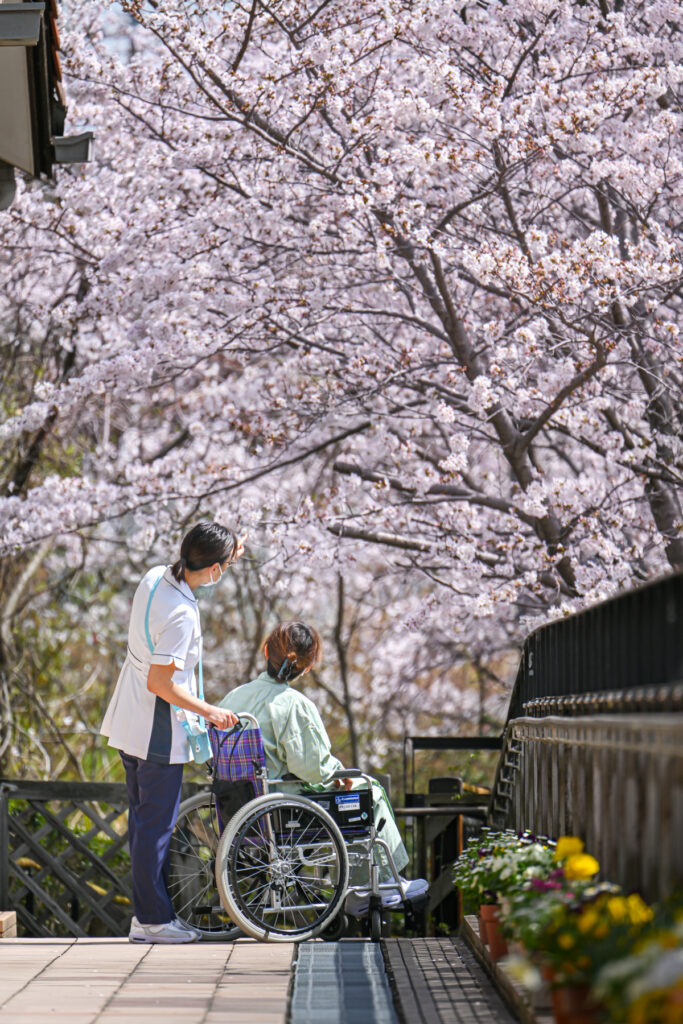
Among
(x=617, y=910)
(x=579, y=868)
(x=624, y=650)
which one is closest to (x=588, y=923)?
(x=617, y=910)

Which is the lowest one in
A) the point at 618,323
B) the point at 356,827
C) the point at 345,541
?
A: the point at 356,827

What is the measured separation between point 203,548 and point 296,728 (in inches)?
34.7

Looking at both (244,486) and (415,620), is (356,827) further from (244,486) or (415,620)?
(244,486)

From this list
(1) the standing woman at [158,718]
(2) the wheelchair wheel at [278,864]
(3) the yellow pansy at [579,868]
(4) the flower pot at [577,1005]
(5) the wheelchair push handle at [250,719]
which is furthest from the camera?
(5) the wheelchair push handle at [250,719]

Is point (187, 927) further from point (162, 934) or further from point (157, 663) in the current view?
point (157, 663)

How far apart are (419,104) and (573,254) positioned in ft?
3.30

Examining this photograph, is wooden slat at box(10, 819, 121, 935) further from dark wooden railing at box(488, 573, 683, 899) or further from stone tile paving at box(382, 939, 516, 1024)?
dark wooden railing at box(488, 573, 683, 899)

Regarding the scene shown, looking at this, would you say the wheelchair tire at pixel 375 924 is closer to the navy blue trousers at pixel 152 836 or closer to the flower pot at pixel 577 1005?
the navy blue trousers at pixel 152 836

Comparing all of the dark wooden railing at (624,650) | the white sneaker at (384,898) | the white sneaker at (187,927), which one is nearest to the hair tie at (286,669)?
the white sneaker at (384,898)

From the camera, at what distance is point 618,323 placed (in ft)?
20.4

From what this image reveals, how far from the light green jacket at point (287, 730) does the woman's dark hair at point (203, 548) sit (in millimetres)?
676

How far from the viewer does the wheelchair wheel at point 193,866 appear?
17.4 ft

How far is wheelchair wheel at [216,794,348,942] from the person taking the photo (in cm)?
466

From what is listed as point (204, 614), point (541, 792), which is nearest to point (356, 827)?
point (541, 792)
